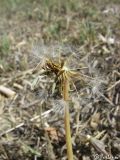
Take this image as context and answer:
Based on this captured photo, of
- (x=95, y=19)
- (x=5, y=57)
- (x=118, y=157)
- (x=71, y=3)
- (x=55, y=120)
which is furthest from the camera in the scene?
(x=71, y=3)

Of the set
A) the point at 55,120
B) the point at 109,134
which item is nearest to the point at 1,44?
the point at 55,120

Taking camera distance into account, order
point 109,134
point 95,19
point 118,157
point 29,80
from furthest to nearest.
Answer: point 95,19 → point 29,80 → point 109,134 → point 118,157

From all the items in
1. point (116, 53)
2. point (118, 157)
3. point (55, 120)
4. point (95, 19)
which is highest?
point (95, 19)

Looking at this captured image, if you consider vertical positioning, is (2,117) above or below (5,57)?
below

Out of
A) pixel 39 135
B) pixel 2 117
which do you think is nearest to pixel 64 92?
pixel 39 135

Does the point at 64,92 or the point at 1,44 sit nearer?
the point at 64,92

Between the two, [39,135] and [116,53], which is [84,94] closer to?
[39,135]
